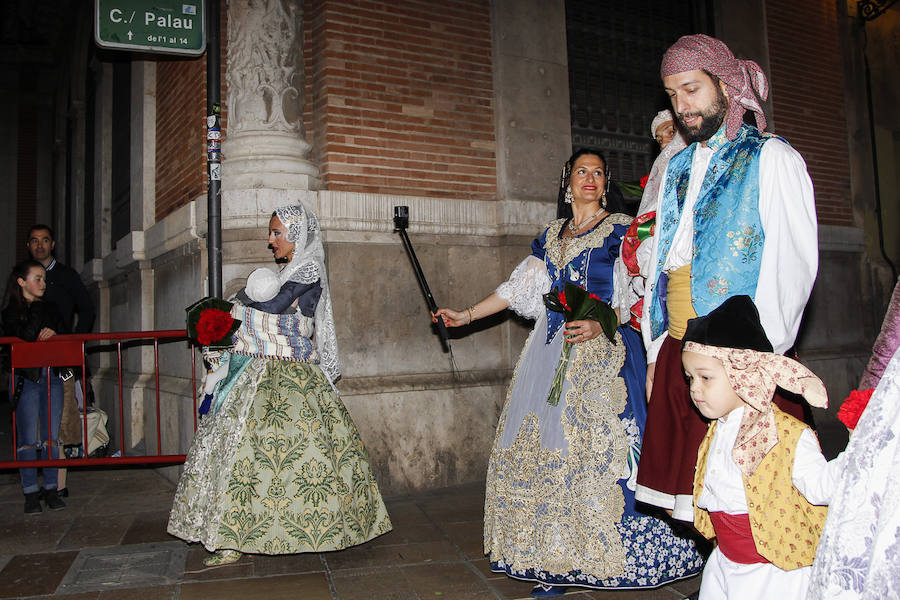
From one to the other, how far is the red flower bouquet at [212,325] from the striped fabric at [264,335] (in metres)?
0.05

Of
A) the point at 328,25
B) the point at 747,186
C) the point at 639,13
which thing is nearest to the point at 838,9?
the point at 639,13

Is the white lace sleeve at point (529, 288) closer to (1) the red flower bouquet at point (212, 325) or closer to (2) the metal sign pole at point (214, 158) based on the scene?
(1) the red flower bouquet at point (212, 325)

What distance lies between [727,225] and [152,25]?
470cm

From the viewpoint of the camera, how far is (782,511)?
2.22 meters

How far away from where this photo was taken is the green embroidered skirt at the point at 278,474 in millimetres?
4051

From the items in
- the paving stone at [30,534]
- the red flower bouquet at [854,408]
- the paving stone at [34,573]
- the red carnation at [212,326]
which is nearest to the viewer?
the red flower bouquet at [854,408]

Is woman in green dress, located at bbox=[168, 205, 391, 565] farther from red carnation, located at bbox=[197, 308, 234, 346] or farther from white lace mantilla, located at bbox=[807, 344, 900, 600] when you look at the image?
white lace mantilla, located at bbox=[807, 344, 900, 600]

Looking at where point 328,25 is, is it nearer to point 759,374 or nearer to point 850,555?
point 759,374

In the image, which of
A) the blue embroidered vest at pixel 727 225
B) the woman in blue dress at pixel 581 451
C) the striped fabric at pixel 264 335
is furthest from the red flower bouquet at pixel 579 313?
the striped fabric at pixel 264 335

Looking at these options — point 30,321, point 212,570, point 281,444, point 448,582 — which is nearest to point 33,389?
point 30,321

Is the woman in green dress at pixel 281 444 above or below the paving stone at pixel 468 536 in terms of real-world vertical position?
above

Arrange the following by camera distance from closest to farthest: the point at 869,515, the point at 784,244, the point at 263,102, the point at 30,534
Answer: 1. the point at 869,515
2. the point at 784,244
3. the point at 30,534
4. the point at 263,102

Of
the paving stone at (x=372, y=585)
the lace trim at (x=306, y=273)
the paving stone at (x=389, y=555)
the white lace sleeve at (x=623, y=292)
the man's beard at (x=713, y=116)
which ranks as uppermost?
the man's beard at (x=713, y=116)

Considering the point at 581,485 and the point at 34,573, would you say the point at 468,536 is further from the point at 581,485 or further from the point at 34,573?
the point at 34,573
